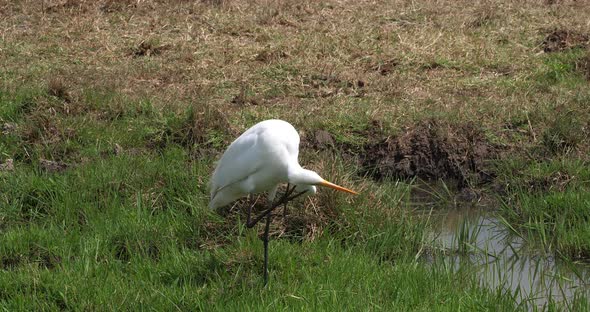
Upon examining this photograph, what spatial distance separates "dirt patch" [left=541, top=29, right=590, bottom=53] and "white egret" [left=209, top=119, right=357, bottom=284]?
438cm

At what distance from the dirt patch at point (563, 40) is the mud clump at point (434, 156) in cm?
226

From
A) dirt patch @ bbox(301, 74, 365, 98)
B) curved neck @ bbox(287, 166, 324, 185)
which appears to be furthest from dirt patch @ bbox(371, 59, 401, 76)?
curved neck @ bbox(287, 166, 324, 185)

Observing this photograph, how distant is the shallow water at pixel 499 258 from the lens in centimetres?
495

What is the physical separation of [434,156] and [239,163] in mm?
2213

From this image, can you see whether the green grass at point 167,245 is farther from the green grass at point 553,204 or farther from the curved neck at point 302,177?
the green grass at point 553,204

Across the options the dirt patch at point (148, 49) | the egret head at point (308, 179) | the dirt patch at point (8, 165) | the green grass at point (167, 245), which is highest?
the egret head at point (308, 179)

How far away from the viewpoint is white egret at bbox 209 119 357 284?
4910mm

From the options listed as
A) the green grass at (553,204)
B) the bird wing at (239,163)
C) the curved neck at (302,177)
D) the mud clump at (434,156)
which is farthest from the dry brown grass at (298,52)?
the curved neck at (302,177)


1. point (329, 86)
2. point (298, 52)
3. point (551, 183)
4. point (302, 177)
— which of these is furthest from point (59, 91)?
point (551, 183)

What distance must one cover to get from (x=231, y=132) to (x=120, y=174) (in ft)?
3.61

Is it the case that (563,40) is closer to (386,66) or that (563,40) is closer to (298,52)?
(386,66)

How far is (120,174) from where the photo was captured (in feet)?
20.2

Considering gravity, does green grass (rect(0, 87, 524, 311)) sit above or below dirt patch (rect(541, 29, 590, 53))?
below

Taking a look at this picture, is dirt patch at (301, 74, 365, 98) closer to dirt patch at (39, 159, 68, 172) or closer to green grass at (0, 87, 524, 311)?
green grass at (0, 87, 524, 311)
